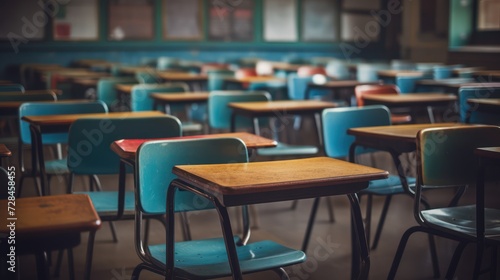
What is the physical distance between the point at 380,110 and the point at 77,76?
4.64 meters

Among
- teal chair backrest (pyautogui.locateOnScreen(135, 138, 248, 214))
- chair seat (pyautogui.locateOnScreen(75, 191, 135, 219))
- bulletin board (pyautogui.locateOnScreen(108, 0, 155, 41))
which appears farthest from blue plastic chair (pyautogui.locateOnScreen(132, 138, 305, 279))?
bulletin board (pyautogui.locateOnScreen(108, 0, 155, 41))

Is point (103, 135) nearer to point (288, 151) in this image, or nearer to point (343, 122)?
point (343, 122)

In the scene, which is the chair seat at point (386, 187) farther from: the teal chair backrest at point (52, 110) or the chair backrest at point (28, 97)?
the chair backrest at point (28, 97)

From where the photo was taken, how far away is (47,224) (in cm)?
149

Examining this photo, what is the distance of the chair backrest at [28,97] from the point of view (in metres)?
4.58

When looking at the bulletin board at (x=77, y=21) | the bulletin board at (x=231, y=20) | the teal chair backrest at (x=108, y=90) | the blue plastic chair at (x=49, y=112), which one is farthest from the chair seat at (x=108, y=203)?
the bulletin board at (x=231, y=20)

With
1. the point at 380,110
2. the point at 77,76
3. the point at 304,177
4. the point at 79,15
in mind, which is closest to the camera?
the point at 304,177

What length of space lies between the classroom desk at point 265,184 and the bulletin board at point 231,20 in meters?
9.97

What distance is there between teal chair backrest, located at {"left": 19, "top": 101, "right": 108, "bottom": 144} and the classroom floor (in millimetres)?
590

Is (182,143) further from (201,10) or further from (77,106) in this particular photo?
(201,10)

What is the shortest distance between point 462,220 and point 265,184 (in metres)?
1.09

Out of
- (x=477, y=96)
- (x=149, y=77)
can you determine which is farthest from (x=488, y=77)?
(x=149, y=77)

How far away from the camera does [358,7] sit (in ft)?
42.2

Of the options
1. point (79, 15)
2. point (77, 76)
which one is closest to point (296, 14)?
point (79, 15)
